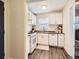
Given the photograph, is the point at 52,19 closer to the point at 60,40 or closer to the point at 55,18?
the point at 55,18

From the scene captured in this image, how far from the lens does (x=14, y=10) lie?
310 cm

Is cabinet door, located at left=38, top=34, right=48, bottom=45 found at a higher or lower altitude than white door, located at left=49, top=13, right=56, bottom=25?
lower

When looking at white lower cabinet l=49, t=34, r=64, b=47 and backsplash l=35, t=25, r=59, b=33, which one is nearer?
white lower cabinet l=49, t=34, r=64, b=47

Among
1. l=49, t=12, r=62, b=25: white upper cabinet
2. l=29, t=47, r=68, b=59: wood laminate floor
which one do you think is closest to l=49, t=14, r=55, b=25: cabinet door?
l=49, t=12, r=62, b=25: white upper cabinet

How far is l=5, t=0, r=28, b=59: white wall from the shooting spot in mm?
3025

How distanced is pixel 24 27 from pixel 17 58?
42.0 inches

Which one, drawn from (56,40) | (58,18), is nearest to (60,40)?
(56,40)

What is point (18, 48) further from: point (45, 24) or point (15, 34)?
point (45, 24)

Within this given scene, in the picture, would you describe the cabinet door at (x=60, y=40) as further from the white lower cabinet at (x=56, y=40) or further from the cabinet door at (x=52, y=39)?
the cabinet door at (x=52, y=39)

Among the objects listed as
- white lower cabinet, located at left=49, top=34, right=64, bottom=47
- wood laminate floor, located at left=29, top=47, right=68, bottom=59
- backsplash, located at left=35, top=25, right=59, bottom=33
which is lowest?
wood laminate floor, located at left=29, top=47, right=68, bottom=59

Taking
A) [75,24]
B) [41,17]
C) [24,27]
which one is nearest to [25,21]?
[24,27]

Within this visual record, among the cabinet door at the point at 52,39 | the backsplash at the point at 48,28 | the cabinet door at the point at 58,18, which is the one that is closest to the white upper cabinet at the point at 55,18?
the cabinet door at the point at 58,18

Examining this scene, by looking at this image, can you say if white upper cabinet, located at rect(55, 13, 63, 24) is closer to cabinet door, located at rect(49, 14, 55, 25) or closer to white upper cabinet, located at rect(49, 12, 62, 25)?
white upper cabinet, located at rect(49, 12, 62, 25)

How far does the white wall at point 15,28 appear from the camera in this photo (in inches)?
119
